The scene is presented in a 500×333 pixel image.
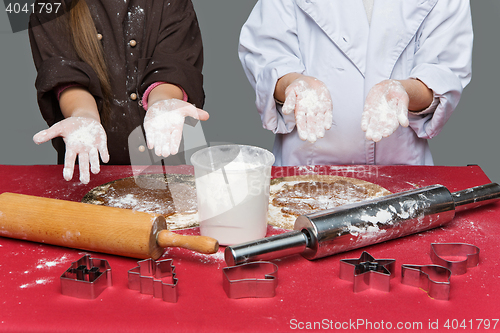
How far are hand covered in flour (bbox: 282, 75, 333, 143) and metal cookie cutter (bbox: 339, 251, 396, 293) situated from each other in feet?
1.40

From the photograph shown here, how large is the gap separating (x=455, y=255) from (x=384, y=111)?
17.0 inches

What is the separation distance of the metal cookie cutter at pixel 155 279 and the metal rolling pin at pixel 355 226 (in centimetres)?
12

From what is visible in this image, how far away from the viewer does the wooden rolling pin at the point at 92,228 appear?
0.96 metres

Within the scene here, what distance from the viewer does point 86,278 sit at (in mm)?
920

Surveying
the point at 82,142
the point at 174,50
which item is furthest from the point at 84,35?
the point at 82,142

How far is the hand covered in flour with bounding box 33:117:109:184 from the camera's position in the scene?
1.17 meters

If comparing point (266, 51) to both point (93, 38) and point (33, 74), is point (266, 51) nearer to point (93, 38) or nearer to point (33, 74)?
point (93, 38)

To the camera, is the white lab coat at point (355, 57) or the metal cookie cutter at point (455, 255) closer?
the metal cookie cutter at point (455, 255)

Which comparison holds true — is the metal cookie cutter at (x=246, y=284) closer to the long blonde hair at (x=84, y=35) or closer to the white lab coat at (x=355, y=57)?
the white lab coat at (x=355, y=57)

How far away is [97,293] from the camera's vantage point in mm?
867

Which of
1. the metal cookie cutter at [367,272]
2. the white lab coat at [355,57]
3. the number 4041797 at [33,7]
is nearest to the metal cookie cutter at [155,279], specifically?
the metal cookie cutter at [367,272]

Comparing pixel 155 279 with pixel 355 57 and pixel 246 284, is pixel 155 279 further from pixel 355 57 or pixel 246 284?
pixel 355 57

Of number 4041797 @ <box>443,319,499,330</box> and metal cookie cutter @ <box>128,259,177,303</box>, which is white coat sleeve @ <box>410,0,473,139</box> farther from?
metal cookie cutter @ <box>128,259,177,303</box>

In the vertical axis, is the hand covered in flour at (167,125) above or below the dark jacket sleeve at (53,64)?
below
